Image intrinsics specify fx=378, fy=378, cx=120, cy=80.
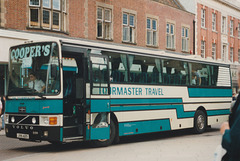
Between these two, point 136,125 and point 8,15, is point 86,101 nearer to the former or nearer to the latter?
point 136,125

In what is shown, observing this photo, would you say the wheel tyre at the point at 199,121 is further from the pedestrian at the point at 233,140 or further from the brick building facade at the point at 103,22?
the pedestrian at the point at 233,140

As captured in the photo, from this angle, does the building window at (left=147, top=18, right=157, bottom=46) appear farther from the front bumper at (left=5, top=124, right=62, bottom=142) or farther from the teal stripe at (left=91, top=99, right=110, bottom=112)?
the front bumper at (left=5, top=124, right=62, bottom=142)

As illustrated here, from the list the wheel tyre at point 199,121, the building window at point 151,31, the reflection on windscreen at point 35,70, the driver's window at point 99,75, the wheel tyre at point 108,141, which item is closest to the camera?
the reflection on windscreen at point 35,70

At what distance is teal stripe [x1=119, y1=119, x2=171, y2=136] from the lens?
12195 mm

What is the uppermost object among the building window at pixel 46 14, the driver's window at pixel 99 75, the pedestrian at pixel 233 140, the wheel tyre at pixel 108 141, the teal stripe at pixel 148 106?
the building window at pixel 46 14

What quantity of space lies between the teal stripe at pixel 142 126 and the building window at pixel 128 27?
12979 millimetres

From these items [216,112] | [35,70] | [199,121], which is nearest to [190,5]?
[216,112]

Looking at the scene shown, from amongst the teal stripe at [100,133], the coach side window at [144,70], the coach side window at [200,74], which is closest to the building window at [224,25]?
the coach side window at [200,74]

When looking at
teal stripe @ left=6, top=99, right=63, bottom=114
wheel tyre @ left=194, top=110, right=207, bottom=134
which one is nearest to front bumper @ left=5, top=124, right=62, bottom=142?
teal stripe @ left=6, top=99, right=63, bottom=114

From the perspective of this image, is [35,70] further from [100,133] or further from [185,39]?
[185,39]

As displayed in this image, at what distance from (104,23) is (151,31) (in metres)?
5.51

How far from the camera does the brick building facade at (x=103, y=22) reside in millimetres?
19062

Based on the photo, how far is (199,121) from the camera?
53.1 feet

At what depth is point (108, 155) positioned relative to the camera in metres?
9.64
